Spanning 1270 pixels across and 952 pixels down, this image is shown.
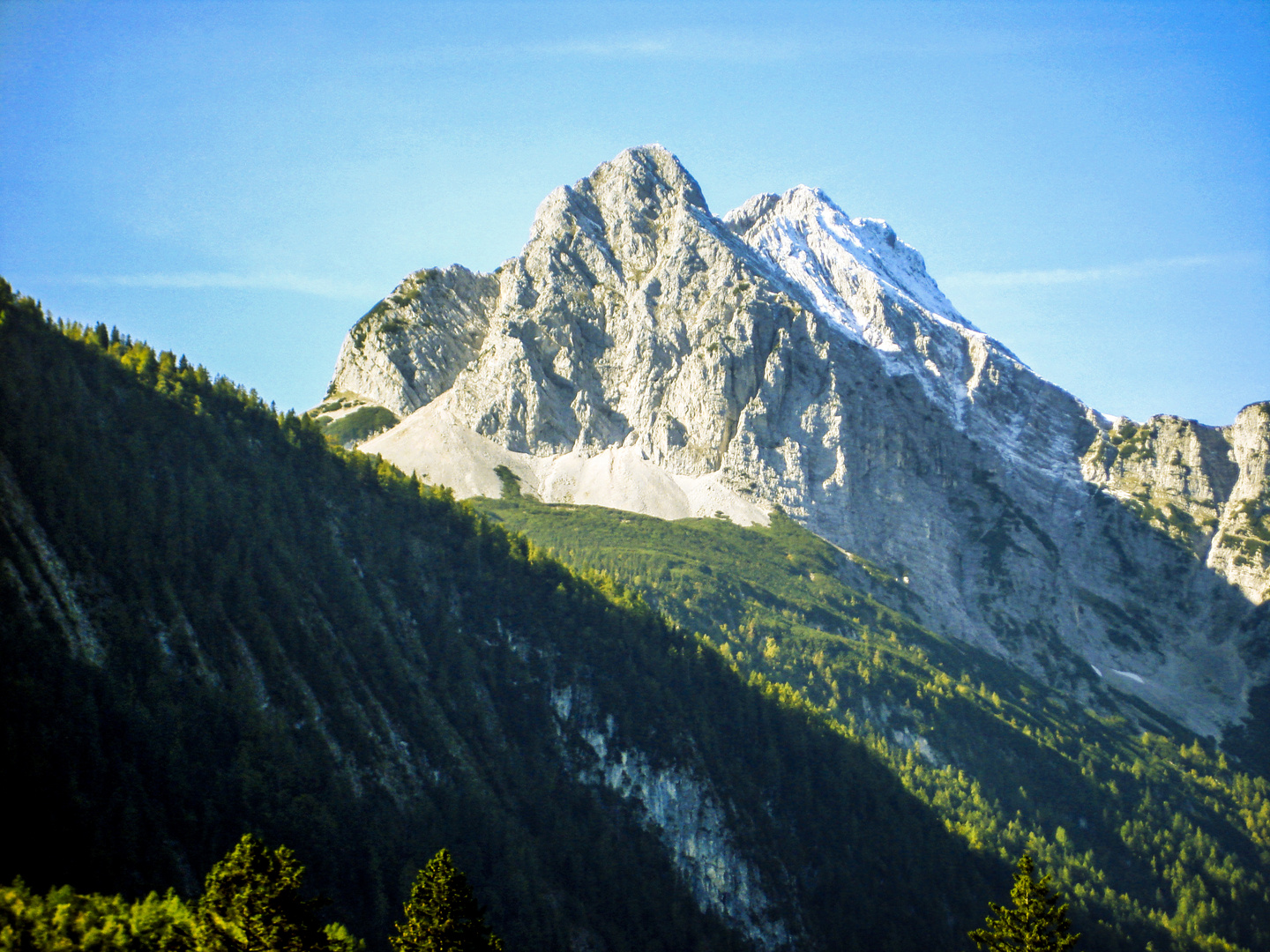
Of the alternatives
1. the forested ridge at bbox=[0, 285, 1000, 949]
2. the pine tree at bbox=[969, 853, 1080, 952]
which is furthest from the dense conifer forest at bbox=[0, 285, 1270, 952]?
the pine tree at bbox=[969, 853, 1080, 952]

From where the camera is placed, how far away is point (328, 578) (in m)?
122

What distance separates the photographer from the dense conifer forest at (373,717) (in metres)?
84.7

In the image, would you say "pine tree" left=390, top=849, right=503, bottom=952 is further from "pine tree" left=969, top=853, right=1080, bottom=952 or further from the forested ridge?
the forested ridge

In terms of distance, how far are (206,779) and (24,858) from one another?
17.7 meters

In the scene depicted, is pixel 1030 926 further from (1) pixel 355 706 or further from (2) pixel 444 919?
(1) pixel 355 706

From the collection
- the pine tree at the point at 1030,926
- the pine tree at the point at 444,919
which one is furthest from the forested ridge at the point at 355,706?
the pine tree at the point at 1030,926

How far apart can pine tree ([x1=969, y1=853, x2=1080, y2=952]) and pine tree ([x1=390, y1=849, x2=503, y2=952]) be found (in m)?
27.6

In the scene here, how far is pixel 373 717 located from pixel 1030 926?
66195 mm

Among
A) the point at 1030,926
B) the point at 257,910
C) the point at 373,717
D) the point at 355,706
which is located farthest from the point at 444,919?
the point at 373,717

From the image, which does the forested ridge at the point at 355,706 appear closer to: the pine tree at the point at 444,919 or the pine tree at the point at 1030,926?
the pine tree at the point at 444,919

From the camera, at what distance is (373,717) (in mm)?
109062

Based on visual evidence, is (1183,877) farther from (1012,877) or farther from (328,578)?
(328,578)

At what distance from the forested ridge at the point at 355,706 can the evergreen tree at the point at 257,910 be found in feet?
83.3

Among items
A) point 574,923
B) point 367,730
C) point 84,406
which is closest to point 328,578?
point 367,730
